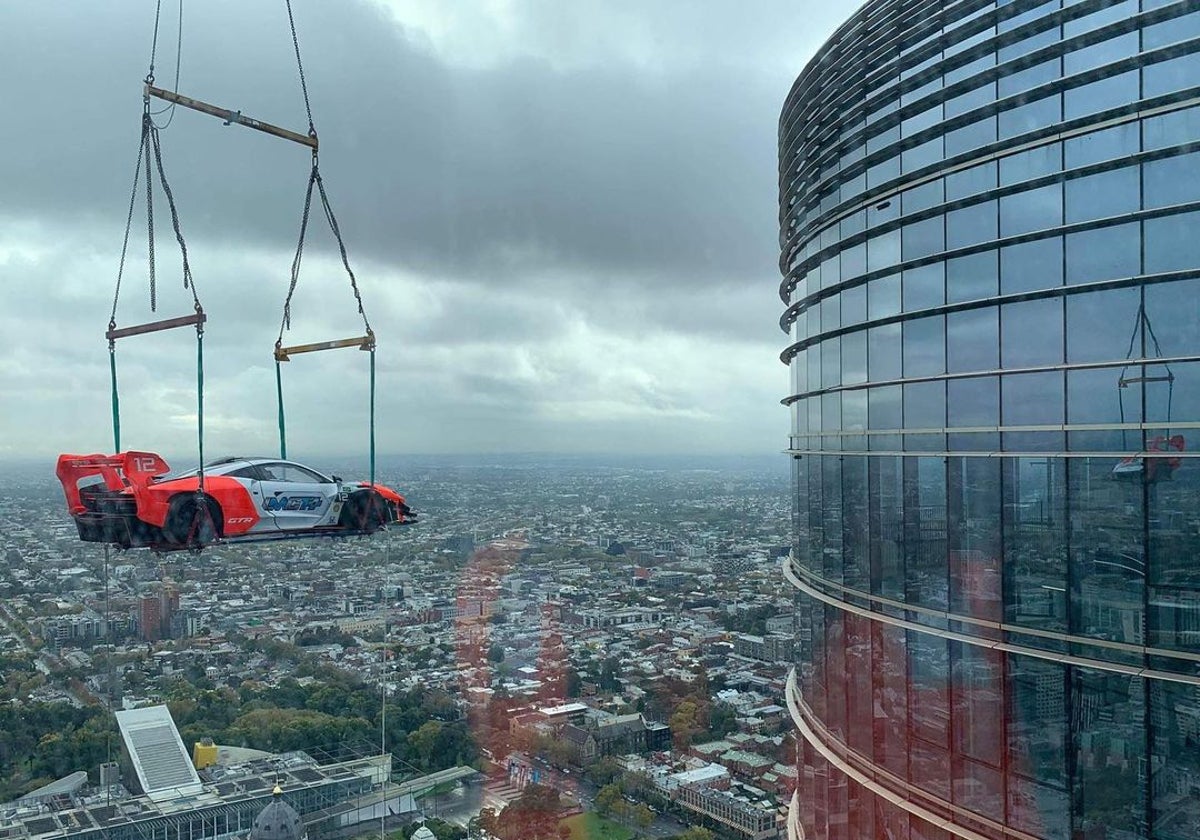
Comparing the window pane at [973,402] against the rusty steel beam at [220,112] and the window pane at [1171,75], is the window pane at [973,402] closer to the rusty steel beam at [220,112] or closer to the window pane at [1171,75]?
the window pane at [1171,75]

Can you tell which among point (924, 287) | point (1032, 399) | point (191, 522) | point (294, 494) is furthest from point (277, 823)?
point (1032, 399)

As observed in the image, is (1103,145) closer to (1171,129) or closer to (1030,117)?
(1171,129)

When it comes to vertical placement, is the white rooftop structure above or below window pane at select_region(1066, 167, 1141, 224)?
below

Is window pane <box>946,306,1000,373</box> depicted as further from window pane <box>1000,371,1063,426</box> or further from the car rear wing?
the car rear wing

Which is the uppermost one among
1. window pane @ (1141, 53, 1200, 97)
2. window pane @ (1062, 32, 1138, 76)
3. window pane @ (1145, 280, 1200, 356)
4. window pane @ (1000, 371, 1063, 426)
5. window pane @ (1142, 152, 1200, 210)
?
window pane @ (1062, 32, 1138, 76)

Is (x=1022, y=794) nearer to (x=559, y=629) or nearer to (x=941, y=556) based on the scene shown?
(x=941, y=556)

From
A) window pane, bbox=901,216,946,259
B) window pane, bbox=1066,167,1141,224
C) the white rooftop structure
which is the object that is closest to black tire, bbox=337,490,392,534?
window pane, bbox=901,216,946,259
